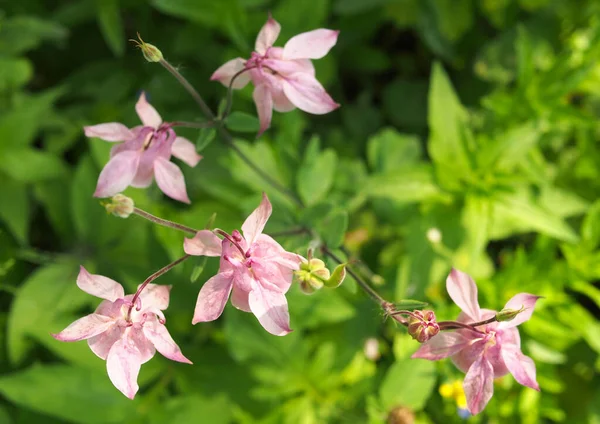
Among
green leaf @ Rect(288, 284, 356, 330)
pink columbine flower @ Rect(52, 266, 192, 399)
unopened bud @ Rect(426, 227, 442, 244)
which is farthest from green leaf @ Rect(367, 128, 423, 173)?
pink columbine flower @ Rect(52, 266, 192, 399)

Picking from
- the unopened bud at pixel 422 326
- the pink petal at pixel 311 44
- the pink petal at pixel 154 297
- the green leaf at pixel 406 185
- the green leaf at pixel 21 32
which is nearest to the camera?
the unopened bud at pixel 422 326

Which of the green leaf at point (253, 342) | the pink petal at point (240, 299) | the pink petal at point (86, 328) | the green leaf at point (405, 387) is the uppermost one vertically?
the pink petal at point (240, 299)

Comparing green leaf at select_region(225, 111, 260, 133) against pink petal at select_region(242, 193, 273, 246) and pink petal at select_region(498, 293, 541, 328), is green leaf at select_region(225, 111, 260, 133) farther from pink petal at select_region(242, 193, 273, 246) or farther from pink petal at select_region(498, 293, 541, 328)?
pink petal at select_region(498, 293, 541, 328)

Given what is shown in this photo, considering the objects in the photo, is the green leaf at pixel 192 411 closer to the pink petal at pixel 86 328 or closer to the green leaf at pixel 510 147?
the pink petal at pixel 86 328

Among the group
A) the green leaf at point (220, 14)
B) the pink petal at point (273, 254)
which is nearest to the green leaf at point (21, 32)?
the green leaf at point (220, 14)

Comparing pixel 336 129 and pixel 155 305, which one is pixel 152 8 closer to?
pixel 336 129

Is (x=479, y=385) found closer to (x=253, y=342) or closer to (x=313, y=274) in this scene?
(x=313, y=274)
